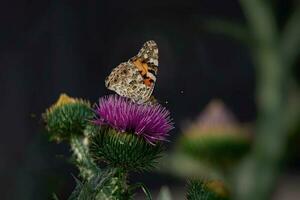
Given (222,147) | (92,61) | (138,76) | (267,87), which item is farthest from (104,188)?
(267,87)

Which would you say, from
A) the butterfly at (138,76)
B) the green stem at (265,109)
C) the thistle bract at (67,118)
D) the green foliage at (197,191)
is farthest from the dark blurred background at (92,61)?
the green foliage at (197,191)

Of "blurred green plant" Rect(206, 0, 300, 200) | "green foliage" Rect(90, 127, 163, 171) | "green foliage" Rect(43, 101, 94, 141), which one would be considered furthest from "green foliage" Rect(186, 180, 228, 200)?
"blurred green plant" Rect(206, 0, 300, 200)

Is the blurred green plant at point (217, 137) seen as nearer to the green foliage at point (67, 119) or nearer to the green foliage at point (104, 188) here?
the green foliage at point (67, 119)

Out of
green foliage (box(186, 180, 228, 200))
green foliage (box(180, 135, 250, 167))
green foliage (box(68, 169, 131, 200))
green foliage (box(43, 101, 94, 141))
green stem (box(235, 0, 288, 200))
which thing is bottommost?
green foliage (box(68, 169, 131, 200))

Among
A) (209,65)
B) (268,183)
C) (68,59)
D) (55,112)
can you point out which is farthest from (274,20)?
(55,112)

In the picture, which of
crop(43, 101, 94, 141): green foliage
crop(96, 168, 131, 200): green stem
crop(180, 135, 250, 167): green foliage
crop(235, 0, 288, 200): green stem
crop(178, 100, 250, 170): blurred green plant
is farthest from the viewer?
crop(235, 0, 288, 200): green stem

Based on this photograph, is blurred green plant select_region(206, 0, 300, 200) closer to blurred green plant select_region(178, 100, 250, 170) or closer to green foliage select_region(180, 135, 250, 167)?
green foliage select_region(180, 135, 250, 167)

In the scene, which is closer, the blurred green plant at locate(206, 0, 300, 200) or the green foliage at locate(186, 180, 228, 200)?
the green foliage at locate(186, 180, 228, 200)
